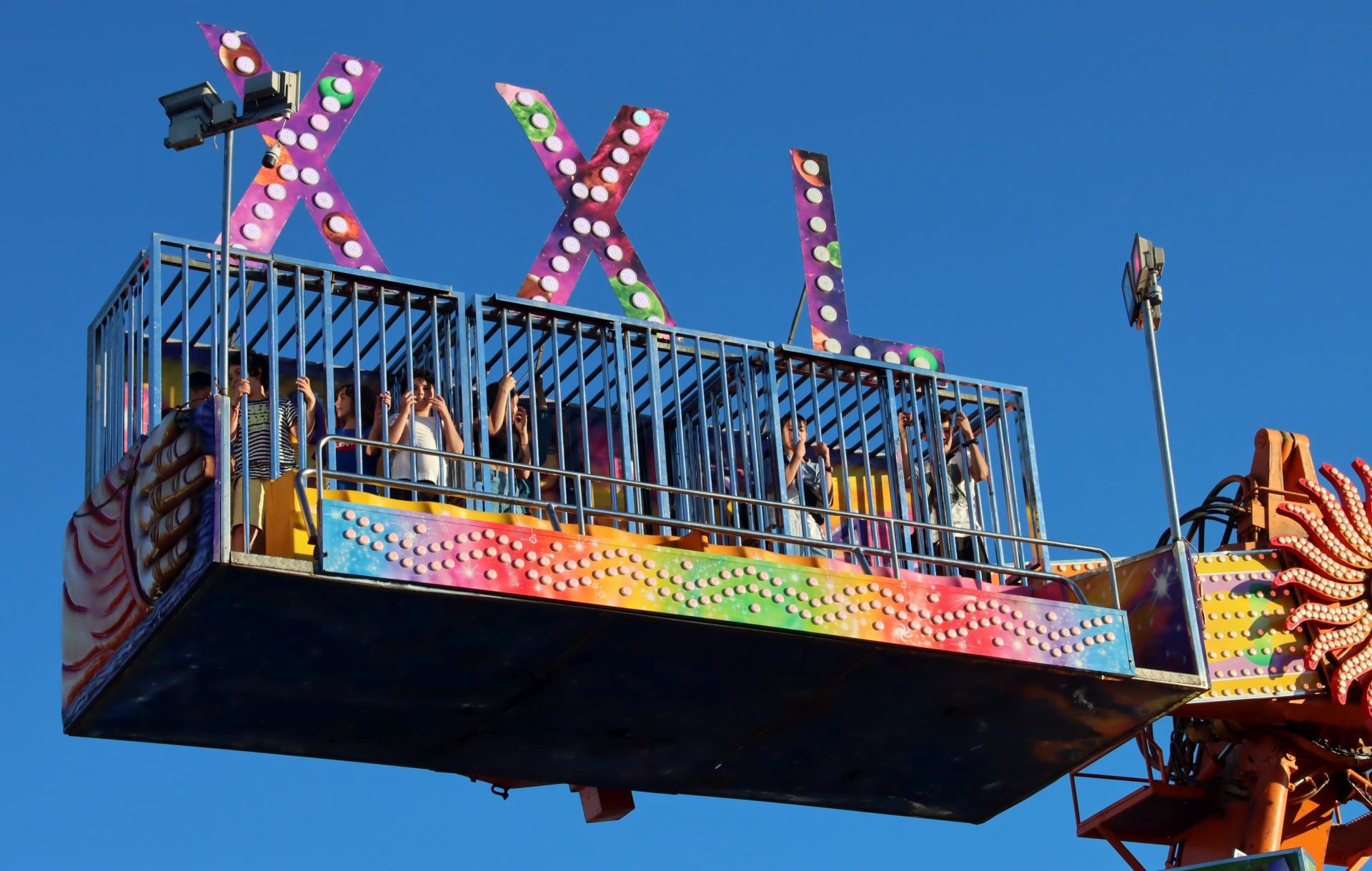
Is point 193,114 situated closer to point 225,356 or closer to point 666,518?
point 225,356

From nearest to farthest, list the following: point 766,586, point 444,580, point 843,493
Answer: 1. point 444,580
2. point 766,586
3. point 843,493

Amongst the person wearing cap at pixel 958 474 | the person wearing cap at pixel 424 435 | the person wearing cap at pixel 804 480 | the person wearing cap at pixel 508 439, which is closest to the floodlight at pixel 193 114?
the person wearing cap at pixel 424 435

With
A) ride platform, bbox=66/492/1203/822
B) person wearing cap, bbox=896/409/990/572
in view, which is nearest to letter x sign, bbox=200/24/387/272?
ride platform, bbox=66/492/1203/822

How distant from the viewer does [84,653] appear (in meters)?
25.9

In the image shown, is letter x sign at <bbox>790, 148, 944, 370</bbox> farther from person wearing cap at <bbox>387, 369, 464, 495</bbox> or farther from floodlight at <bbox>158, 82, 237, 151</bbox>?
floodlight at <bbox>158, 82, 237, 151</bbox>

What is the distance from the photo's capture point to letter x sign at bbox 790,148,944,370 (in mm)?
30844

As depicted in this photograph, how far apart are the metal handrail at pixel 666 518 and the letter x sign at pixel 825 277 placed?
2.27m

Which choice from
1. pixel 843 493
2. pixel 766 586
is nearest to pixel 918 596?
pixel 766 586

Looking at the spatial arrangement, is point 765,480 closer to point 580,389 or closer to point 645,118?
point 580,389

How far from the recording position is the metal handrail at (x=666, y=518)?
2380cm

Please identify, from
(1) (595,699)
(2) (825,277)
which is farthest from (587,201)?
(1) (595,699)

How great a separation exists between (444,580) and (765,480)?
6.68 meters

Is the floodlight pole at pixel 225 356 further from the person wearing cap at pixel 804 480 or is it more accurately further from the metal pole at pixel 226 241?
the person wearing cap at pixel 804 480

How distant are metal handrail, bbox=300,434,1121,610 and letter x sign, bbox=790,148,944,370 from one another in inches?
89.3
